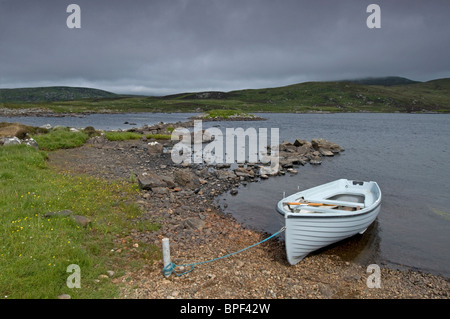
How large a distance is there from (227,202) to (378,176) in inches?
603

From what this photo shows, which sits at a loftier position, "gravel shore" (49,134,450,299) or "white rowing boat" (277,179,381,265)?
"white rowing boat" (277,179,381,265)

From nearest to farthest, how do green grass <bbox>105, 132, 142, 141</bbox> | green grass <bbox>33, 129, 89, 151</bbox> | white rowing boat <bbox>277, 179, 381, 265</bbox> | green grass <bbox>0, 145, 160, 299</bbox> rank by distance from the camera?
green grass <bbox>0, 145, 160, 299</bbox>
white rowing boat <bbox>277, 179, 381, 265</bbox>
green grass <bbox>33, 129, 89, 151</bbox>
green grass <bbox>105, 132, 142, 141</bbox>

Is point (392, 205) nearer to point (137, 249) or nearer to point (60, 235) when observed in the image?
point (137, 249)

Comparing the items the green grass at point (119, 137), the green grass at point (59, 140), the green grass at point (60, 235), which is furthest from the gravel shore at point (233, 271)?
the green grass at point (119, 137)

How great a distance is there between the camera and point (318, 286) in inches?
310

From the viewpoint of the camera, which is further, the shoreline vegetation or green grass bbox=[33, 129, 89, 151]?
green grass bbox=[33, 129, 89, 151]

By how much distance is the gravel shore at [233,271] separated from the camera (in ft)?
23.9

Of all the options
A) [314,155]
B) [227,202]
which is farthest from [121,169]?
[314,155]

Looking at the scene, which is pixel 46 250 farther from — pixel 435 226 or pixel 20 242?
pixel 435 226

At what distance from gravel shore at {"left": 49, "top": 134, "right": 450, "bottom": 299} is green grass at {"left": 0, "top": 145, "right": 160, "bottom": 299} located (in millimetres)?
630

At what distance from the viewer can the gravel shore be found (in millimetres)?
7277

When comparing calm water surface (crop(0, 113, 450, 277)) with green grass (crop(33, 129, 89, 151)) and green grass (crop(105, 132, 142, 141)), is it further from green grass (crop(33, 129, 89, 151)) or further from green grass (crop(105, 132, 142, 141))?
green grass (crop(105, 132, 142, 141))

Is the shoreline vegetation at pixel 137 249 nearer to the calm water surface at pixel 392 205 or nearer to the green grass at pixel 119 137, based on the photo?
the calm water surface at pixel 392 205

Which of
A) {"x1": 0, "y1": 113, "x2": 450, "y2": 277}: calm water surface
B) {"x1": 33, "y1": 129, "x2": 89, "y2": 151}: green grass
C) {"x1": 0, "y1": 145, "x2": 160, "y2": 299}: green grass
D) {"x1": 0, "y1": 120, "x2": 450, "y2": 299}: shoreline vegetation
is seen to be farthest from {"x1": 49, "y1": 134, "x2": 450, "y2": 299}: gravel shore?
{"x1": 33, "y1": 129, "x2": 89, "y2": 151}: green grass
